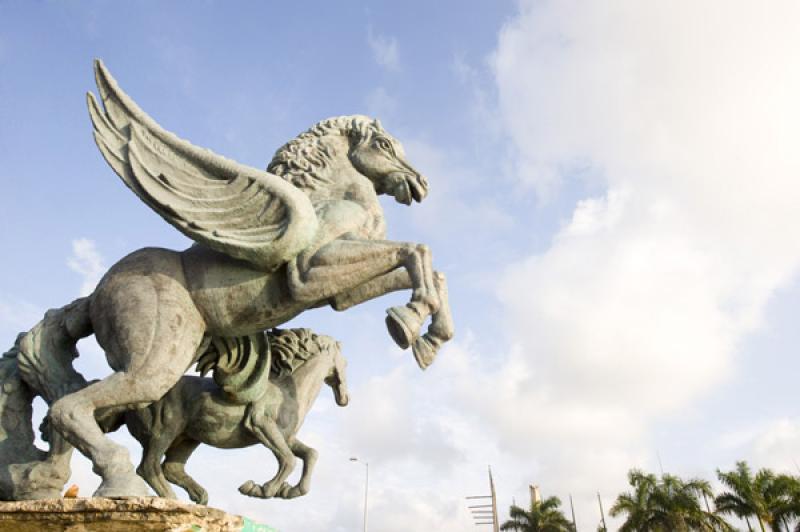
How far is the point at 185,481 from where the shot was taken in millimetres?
4711

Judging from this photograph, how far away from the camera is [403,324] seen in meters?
→ 3.50

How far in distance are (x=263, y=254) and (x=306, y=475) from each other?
1.64 metres

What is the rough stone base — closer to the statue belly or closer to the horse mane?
the statue belly

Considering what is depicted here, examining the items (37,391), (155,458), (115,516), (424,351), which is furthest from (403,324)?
(37,391)

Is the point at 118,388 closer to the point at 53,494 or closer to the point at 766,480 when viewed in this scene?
the point at 53,494

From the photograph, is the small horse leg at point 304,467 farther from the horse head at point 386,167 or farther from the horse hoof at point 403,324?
the horse head at point 386,167

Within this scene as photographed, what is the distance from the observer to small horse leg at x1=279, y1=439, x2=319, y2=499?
4.34m

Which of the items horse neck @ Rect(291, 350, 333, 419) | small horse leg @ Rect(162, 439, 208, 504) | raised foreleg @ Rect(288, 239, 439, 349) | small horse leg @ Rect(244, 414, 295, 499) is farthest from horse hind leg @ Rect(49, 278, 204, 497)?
small horse leg @ Rect(162, 439, 208, 504)

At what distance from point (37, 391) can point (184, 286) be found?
1116 millimetres

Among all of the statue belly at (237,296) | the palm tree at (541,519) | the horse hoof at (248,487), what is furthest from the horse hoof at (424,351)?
the palm tree at (541,519)

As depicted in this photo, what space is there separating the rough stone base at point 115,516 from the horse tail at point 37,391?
0.65 m

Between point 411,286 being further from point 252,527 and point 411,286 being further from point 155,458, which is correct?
point 155,458

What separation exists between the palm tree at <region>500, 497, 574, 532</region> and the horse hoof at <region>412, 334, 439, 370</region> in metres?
33.1

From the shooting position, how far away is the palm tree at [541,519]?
33.5 metres
